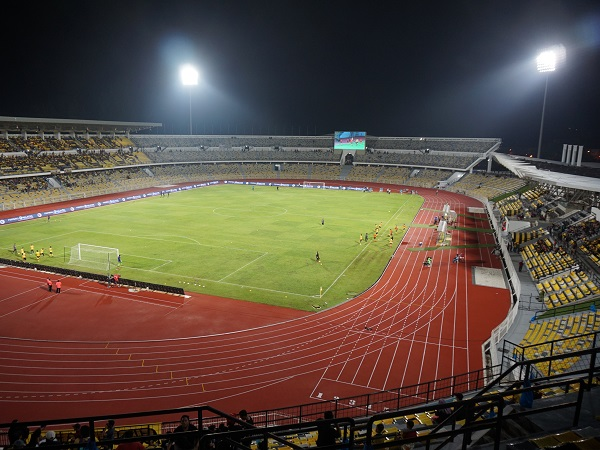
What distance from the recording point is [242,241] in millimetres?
40188

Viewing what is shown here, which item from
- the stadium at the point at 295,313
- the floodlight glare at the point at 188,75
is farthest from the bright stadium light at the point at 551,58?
the floodlight glare at the point at 188,75

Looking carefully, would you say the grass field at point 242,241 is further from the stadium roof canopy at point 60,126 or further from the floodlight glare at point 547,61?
the floodlight glare at point 547,61

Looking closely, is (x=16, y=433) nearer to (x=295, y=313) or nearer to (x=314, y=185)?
(x=295, y=313)

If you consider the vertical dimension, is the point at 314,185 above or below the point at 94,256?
above

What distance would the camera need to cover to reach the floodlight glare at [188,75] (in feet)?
285

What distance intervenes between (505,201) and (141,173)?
201 feet

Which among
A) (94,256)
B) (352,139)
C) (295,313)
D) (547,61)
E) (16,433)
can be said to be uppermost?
(547,61)

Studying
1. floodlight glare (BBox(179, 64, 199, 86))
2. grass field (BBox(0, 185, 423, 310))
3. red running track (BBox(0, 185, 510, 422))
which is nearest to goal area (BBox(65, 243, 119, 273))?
grass field (BBox(0, 185, 423, 310))

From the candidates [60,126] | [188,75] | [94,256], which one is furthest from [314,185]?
[94,256]

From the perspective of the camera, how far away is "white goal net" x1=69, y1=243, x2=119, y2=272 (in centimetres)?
3231

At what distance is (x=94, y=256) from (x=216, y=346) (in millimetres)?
18506

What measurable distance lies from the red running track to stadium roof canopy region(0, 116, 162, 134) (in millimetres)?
40838

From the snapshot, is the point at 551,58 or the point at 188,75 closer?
the point at 551,58

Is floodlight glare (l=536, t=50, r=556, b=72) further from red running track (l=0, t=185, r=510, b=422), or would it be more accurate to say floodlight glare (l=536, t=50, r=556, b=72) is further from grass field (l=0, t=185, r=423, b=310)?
red running track (l=0, t=185, r=510, b=422)
